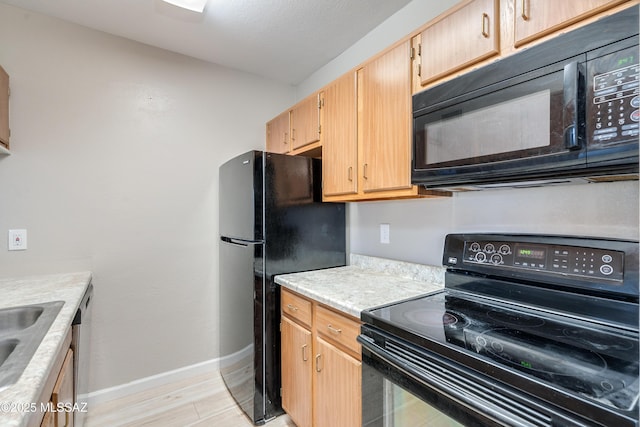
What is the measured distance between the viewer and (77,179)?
1.98m

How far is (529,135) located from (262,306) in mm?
1536

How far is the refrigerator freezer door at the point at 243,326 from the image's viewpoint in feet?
5.89

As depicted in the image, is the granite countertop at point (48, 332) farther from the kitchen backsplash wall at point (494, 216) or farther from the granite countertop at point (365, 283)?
the kitchen backsplash wall at point (494, 216)

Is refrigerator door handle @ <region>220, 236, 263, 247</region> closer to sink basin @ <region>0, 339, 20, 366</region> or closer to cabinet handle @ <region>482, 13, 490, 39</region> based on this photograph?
sink basin @ <region>0, 339, 20, 366</region>

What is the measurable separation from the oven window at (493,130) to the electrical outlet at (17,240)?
234 centimetres

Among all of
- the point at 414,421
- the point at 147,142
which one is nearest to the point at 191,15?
the point at 147,142

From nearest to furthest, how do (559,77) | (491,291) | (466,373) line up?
(466,373)
(559,77)
(491,291)

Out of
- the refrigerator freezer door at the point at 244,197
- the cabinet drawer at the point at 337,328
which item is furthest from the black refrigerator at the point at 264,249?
the cabinet drawer at the point at 337,328

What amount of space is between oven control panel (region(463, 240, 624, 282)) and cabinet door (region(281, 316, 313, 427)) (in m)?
0.93

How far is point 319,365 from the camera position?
1496mm

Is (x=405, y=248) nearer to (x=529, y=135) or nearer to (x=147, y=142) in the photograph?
(x=529, y=135)

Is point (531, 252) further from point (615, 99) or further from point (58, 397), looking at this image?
point (58, 397)

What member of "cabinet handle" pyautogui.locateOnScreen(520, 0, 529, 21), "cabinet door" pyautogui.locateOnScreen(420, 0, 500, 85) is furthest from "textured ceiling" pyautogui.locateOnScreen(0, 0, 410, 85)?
"cabinet handle" pyautogui.locateOnScreen(520, 0, 529, 21)

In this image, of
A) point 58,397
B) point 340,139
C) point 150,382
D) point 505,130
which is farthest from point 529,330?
point 150,382
